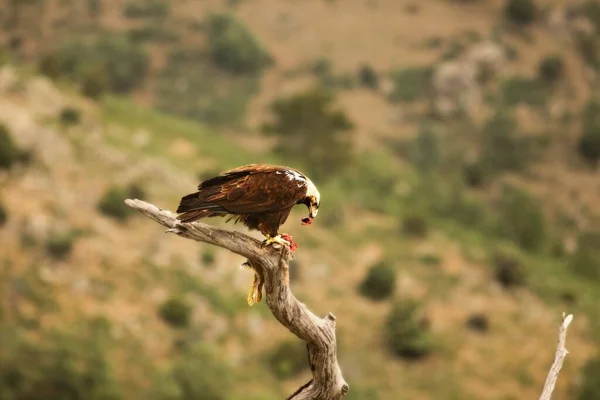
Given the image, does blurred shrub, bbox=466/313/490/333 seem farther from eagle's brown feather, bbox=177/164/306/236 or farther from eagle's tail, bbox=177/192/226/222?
eagle's tail, bbox=177/192/226/222

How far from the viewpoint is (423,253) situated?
43.0 meters

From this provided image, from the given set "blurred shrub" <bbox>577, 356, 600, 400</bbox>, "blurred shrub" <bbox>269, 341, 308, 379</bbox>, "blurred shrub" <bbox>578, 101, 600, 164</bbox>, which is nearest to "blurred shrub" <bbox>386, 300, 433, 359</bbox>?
"blurred shrub" <bbox>269, 341, 308, 379</bbox>

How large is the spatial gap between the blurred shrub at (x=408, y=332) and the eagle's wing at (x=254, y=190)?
87.8 ft

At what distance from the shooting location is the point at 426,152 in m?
73.9

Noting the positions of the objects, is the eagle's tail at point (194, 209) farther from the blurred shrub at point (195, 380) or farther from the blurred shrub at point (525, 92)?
the blurred shrub at point (525, 92)

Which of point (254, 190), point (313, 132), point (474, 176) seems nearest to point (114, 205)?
point (313, 132)

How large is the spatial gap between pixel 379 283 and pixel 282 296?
3017 cm

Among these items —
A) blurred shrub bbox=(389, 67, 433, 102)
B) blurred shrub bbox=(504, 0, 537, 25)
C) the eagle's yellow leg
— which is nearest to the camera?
the eagle's yellow leg

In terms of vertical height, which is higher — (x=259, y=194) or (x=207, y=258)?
(x=207, y=258)

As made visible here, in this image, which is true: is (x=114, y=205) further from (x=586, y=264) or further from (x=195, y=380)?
(x=586, y=264)

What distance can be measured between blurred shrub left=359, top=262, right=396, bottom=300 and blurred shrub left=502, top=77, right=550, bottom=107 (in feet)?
165

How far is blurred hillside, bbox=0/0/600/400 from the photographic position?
31062mm

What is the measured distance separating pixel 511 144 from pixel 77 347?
56.0 meters

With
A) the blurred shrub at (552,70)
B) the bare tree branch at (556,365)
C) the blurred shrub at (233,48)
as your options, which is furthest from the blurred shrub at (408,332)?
the blurred shrub at (552,70)
